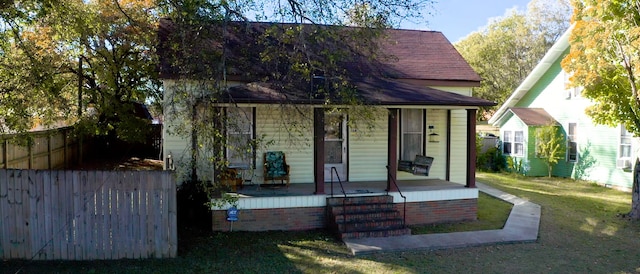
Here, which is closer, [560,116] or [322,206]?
[322,206]

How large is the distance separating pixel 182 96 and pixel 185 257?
2.54 m

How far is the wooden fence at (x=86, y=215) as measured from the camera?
250 inches

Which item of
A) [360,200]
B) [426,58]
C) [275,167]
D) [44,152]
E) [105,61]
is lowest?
[360,200]

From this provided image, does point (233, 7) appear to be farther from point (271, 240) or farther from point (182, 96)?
Result: point (271, 240)

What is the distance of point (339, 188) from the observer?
9891 millimetres

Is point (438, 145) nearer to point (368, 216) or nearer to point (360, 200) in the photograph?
point (360, 200)

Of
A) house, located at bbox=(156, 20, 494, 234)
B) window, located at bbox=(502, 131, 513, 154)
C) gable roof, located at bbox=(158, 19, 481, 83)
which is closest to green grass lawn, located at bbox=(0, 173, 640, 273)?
house, located at bbox=(156, 20, 494, 234)

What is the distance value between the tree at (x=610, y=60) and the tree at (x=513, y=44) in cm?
2282

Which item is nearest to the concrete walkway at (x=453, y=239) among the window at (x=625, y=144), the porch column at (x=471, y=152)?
the porch column at (x=471, y=152)

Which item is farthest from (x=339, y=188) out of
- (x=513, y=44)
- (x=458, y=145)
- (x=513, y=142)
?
(x=513, y=44)

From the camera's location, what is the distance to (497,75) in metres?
35.7

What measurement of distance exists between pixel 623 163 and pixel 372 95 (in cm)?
1149

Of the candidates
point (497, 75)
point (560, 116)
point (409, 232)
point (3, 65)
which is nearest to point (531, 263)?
point (409, 232)

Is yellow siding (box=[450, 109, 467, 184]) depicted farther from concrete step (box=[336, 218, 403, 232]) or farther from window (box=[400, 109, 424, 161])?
concrete step (box=[336, 218, 403, 232])
